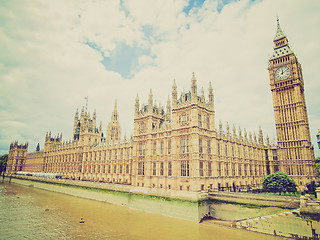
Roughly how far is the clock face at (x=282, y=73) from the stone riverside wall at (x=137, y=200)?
188ft

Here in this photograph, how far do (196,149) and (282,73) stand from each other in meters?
53.5

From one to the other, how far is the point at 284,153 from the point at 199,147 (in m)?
43.3

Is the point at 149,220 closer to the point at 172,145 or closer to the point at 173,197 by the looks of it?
the point at 173,197

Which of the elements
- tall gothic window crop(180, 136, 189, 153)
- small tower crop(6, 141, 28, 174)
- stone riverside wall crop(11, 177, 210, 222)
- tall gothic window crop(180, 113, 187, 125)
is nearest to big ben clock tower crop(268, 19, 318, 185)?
stone riverside wall crop(11, 177, 210, 222)

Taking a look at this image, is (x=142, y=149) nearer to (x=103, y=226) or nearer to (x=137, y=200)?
(x=137, y=200)

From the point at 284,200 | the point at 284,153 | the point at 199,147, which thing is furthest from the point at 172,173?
the point at 284,153

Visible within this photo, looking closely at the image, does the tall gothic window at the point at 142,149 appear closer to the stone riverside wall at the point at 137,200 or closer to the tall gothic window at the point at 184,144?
the stone riverside wall at the point at 137,200

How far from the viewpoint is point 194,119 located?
40031 mm

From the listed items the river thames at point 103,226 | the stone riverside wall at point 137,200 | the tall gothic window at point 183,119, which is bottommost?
the river thames at point 103,226

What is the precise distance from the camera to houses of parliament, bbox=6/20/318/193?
41.1 meters

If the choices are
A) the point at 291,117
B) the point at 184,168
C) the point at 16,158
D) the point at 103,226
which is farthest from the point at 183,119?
the point at 16,158

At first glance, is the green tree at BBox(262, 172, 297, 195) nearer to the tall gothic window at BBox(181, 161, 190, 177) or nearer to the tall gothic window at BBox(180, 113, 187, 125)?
the tall gothic window at BBox(181, 161, 190, 177)

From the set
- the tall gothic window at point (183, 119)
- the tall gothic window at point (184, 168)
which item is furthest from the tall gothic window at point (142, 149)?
the tall gothic window at point (183, 119)

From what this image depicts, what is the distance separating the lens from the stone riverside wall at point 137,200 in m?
35.5
